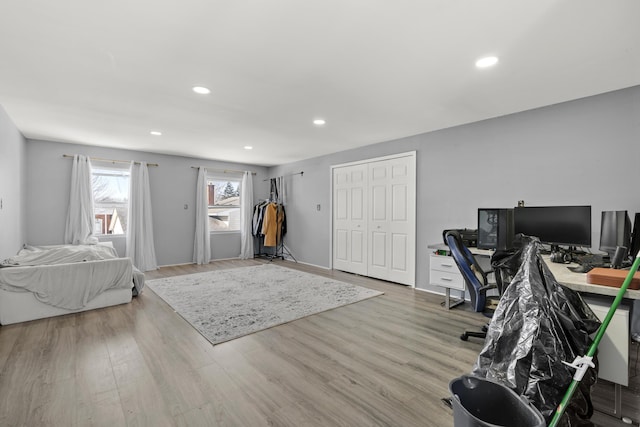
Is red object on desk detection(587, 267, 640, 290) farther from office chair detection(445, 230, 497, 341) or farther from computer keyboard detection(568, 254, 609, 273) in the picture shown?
office chair detection(445, 230, 497, 341)

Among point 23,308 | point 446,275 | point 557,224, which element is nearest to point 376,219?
point 446,275

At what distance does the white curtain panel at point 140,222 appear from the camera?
5.66 metres

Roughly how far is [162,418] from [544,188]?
4057 mm

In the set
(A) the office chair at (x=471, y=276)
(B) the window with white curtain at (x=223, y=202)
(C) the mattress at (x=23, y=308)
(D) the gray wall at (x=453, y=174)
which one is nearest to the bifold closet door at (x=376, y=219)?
(D) the gray wall at (x=453, y=174)

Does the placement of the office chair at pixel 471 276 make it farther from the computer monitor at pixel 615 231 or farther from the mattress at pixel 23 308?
the mattress at pixel 23 308

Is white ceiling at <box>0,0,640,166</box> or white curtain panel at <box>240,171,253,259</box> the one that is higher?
white ceiling at <box>0,0,640,166</box>

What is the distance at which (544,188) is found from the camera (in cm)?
328

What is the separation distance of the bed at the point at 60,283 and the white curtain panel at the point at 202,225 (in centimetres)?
268

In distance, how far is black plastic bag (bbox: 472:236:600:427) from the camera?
1.26 metres

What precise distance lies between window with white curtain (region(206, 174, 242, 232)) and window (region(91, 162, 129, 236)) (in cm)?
166

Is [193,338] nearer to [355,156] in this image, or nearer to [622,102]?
[355,156]

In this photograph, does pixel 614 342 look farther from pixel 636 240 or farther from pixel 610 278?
pixel 636 240

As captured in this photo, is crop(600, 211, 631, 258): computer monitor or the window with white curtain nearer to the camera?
crop(600, 211, 631, 258): computer monitor

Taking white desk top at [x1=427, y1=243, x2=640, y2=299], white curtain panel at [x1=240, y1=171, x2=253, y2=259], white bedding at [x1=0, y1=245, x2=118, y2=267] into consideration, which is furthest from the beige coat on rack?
white desk top at [x1=427, y1=243, x2=640, y2=299]
